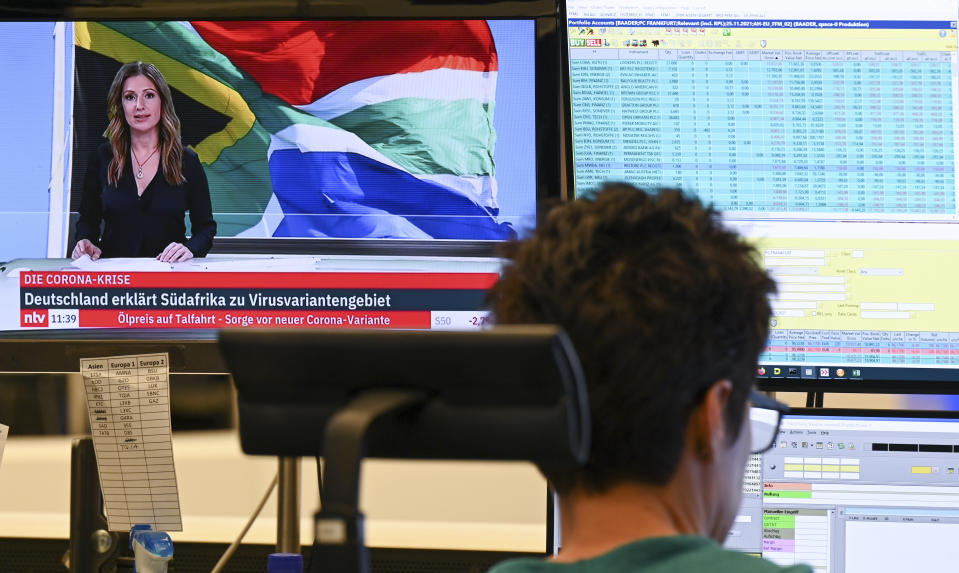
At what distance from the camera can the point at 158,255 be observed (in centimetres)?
127

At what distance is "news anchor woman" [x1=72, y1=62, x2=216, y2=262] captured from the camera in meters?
1.27

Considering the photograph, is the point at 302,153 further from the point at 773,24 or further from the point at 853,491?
the point at 853,491

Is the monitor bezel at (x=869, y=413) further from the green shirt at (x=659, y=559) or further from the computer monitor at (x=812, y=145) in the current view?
the green shirt at (x=659, y=559)

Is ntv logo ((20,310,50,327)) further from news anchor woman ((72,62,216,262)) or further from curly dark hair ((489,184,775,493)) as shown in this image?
curly dark hair ((489,184,775,493))

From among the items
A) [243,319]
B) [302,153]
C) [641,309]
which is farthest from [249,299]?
[641,309]

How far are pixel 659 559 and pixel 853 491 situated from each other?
26.7 inches

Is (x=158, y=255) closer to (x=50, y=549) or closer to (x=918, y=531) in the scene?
(x=50, y=549)

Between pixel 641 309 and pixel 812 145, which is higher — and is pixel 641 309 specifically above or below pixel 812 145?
below

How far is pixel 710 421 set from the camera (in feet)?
2.39

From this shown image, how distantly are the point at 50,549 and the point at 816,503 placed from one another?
995mm

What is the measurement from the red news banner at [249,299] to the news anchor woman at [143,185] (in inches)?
1.5

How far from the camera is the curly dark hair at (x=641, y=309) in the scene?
0.68 metres

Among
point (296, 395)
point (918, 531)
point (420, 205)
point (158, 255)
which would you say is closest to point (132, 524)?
point (158, 255)

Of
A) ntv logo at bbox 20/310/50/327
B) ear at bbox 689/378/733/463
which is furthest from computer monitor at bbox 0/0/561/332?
ear at bbox 689/378/733/463
